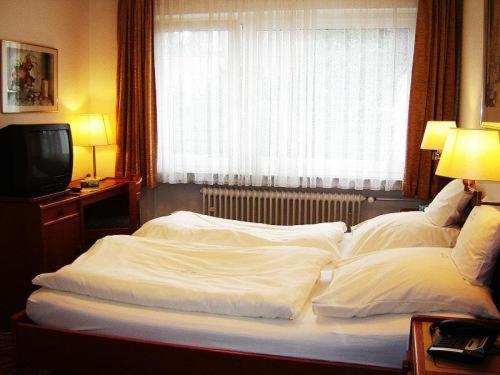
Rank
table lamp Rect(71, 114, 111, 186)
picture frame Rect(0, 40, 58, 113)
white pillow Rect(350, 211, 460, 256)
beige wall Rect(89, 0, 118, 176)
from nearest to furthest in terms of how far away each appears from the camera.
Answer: white pillow Rect(350, 211, 460, 256), picture frame Rect(0, 40, 58, 113), table lamp Rect(71, 114, 111, 186), beige wall Rect(89, 0, 118, 176)

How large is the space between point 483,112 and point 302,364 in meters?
1.70

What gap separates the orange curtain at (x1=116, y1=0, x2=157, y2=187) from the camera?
4.76 m

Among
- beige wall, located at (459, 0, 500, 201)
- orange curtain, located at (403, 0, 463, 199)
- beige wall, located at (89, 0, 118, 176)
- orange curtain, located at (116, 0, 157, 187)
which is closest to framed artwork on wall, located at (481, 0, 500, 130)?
beige wall, located at (459, 0, 500, 201)

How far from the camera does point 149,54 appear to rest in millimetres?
4754

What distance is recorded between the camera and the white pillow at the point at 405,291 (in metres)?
2.12

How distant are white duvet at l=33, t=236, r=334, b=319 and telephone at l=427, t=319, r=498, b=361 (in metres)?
0.75

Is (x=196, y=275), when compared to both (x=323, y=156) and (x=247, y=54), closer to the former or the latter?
(x=323, y=156)

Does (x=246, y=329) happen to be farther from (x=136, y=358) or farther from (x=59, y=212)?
(x=59, y=212)

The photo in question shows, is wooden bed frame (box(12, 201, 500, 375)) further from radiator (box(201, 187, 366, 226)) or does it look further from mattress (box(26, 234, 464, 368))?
radiator (box(201, 187, 366, 226))

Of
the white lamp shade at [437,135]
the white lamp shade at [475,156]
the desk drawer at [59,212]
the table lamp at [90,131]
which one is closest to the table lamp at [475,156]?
the white lamp shade at [475,156]

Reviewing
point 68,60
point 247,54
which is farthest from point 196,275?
point 68,60

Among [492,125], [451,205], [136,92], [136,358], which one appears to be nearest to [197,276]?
[136,358]

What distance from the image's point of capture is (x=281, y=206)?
4754mm

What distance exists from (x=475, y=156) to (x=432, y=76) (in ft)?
7.44
